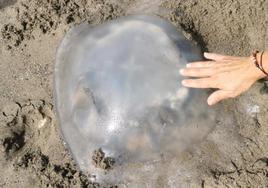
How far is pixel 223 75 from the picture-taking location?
364 cm

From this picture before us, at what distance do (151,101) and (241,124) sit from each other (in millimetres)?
779

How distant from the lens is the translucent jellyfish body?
3820 millimetres

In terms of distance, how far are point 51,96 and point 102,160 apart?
0.82 metres

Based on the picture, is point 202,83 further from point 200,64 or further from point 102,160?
point 102,160

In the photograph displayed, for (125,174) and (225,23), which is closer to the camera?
(125,174)

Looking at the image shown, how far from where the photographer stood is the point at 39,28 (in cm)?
462

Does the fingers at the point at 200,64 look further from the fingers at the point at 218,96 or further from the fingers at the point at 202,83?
the fingers at the point at 218,96

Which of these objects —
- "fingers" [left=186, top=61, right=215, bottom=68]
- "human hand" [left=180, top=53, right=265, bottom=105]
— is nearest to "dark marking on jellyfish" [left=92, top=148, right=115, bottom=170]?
"human hand" [left=180, top=53, right=265, bottom=105]

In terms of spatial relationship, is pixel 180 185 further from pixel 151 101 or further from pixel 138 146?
pixel 151 101

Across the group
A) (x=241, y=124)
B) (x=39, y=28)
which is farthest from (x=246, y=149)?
(x=39, y=28)

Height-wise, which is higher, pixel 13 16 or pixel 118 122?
pixel 13 16

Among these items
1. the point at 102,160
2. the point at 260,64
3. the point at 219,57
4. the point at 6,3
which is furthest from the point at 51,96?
the point at 260,64

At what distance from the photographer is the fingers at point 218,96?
12.2ft

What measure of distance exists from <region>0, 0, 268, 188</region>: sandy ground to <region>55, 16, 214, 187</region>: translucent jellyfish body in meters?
0.17
